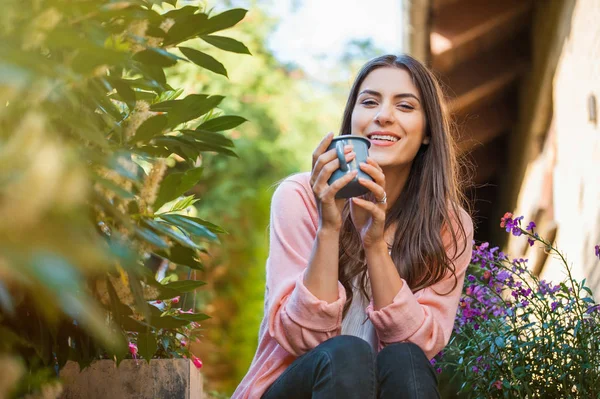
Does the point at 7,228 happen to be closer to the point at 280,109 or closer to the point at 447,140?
the point at 447,140

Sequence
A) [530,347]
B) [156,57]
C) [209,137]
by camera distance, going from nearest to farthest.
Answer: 1. [156,57]
2. [209,137]
3. [530,347]

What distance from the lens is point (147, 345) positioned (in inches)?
60.5

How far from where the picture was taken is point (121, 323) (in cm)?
126

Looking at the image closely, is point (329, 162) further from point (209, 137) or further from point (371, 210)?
point (209, 137)

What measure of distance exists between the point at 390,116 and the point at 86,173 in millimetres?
1445

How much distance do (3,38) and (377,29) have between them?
48.4 feet

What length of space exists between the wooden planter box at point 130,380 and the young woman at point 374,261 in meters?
0.16

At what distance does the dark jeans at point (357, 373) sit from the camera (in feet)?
5.07

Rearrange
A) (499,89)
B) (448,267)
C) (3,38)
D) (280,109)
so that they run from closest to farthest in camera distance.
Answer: (3,38) → (448,267) → (499,89) → (280,109)

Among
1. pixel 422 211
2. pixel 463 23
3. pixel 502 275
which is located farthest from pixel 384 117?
pixel 463 23

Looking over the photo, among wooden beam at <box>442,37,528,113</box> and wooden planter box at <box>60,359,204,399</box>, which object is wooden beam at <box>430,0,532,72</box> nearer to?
wooden beam at <box>442,37,528,113</box>

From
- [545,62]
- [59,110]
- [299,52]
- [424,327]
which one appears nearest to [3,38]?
[59,110]

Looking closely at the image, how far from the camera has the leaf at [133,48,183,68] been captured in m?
1.10

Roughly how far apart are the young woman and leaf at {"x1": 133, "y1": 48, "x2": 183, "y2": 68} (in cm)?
59
